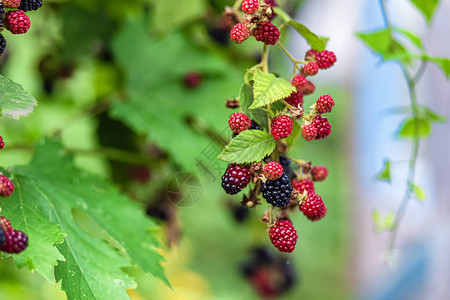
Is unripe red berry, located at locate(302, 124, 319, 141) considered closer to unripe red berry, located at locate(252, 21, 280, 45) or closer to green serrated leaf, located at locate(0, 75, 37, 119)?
unripe red berry, located at locate(252, 21, 280, 45)

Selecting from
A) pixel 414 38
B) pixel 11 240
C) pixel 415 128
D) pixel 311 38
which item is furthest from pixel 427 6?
pixel 11 240

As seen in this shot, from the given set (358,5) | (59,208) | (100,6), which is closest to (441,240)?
(100,6)

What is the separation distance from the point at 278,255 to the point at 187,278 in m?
1.69

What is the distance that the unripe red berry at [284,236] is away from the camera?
0.51 m

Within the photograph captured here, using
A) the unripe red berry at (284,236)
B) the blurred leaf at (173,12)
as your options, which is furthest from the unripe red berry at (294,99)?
the blurred leaf at (173,12)

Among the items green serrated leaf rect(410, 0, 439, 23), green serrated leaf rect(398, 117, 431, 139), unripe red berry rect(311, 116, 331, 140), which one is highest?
green serrated leaf rect(410, 0, 439, 23)

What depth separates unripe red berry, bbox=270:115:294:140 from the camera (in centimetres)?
50

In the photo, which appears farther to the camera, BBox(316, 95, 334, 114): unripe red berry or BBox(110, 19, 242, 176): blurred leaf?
BBox(110, 19, 242, 176): blurred leaf

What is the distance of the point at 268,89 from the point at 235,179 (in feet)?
0.30

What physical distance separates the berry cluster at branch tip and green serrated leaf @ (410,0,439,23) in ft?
1.16

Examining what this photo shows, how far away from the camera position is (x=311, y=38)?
55 cm

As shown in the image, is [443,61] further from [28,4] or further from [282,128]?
[28,4]

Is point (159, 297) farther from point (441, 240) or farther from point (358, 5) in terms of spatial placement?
point (358, 5)

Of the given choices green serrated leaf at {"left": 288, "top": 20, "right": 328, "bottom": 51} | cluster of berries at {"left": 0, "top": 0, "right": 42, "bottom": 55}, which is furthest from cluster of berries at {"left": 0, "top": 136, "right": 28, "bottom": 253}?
green serrated leaf at {"left": 288, "top": 20, "right": 328, "bottom": 51}
